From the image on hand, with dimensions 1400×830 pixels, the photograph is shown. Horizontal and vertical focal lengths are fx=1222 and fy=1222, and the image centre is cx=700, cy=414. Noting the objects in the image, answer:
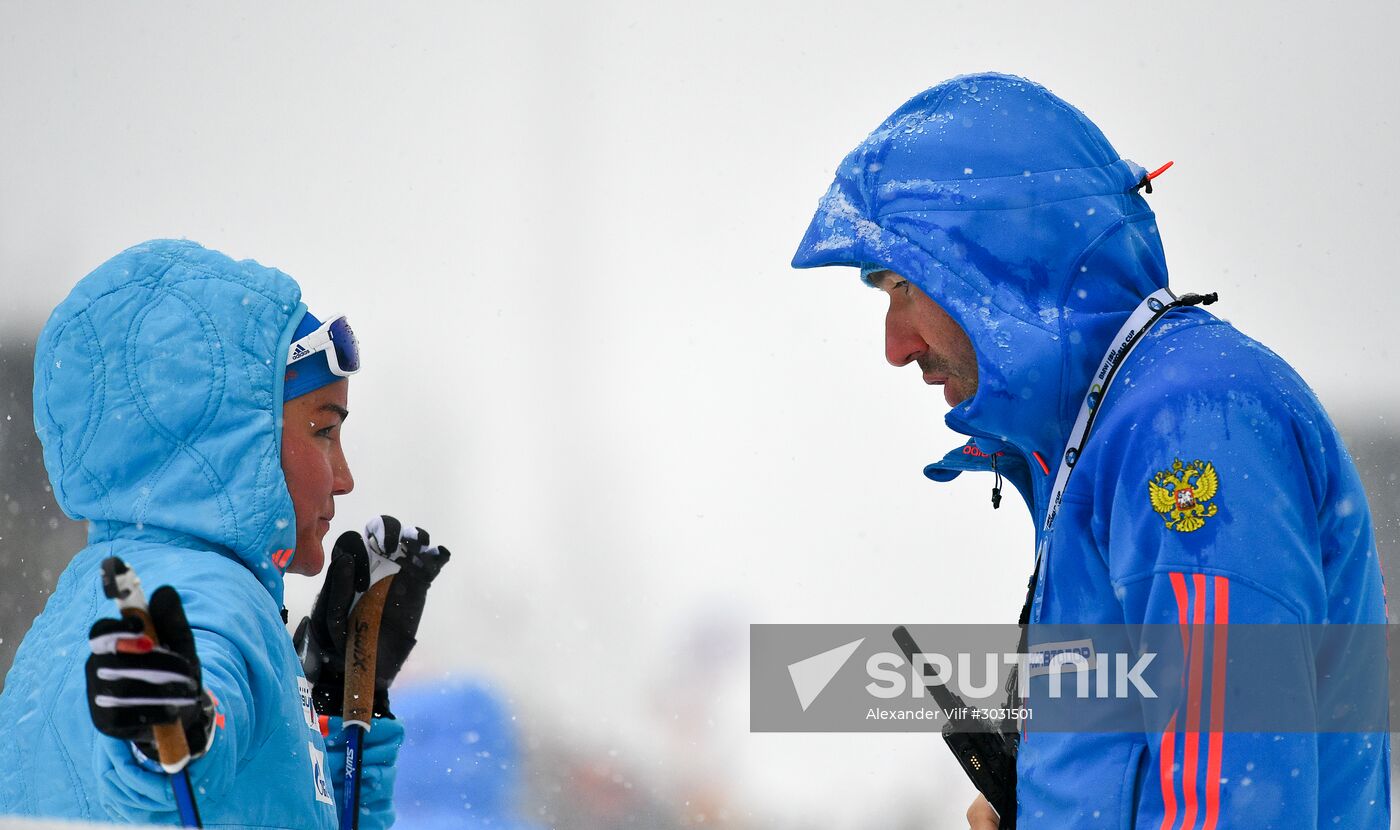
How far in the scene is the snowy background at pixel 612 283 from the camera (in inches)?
148

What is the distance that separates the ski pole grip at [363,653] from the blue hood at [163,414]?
0.31 meters

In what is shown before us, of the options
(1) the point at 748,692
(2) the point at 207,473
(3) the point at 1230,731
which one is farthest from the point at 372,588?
(1) the point at 748,692

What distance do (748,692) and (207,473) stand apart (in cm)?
306

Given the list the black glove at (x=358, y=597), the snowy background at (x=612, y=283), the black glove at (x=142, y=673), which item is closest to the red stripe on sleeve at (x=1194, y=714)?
the black glove at (x=142, y=673)

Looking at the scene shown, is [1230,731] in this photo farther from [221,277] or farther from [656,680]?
[656,680]

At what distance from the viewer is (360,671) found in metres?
1.61

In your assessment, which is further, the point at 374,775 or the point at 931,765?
the point at 931,765

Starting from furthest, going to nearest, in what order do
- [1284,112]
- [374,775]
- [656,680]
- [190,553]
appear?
[656,680] → [1284,112] → [374,775] → [190,553]

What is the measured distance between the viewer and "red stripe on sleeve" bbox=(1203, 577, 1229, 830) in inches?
37.0

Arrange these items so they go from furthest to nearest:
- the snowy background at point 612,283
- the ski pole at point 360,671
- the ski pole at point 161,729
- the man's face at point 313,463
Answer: the snowy background at point 612,283, the ski pole at point 360,671, the man's face at point 313,463, the ski pole at point 161,729

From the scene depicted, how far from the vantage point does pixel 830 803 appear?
13.0 ft

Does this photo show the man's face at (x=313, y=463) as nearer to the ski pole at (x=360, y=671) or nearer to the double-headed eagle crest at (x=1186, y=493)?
the ski pole at (x=360, y=671)

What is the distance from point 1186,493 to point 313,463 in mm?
930

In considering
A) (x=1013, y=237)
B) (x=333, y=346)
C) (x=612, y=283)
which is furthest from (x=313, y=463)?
(x=612, y=283)
